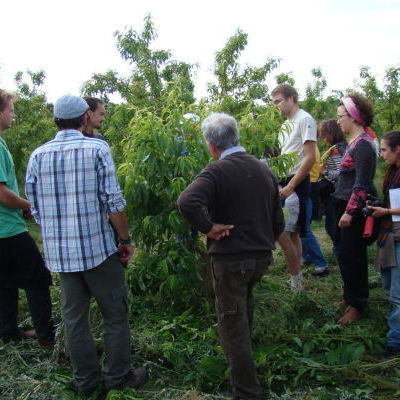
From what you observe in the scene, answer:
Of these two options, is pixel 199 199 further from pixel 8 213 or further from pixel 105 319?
pixel 8 213

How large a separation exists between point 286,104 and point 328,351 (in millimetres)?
2345

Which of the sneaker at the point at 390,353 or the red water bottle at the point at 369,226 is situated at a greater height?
the red water bottle at the point at 369,226

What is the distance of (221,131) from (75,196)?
99 centimetres

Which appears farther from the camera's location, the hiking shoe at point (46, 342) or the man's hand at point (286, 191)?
the man's hand at point (286, 191)

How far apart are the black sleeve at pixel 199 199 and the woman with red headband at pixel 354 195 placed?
1462mm

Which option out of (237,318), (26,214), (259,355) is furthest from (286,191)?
(26,214)

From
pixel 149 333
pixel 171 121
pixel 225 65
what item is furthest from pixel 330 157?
pixel 225 65

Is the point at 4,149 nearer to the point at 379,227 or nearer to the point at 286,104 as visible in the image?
the point at 286,104

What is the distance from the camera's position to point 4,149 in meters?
3.43

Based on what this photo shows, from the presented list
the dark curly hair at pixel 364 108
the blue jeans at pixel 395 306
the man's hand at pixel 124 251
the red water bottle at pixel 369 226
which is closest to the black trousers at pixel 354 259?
the red water bottle at pixel 369 226

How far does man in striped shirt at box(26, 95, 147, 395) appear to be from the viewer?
8.98ft

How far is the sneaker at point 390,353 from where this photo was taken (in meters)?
3.18

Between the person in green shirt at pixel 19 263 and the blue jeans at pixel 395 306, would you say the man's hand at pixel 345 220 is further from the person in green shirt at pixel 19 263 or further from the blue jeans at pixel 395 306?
the person in green shirt at pixel 19 263

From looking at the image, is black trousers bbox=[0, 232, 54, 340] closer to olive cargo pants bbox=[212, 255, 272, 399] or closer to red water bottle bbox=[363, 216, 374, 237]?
olive cargo pants bbox=[212, 255, 272, 399]
